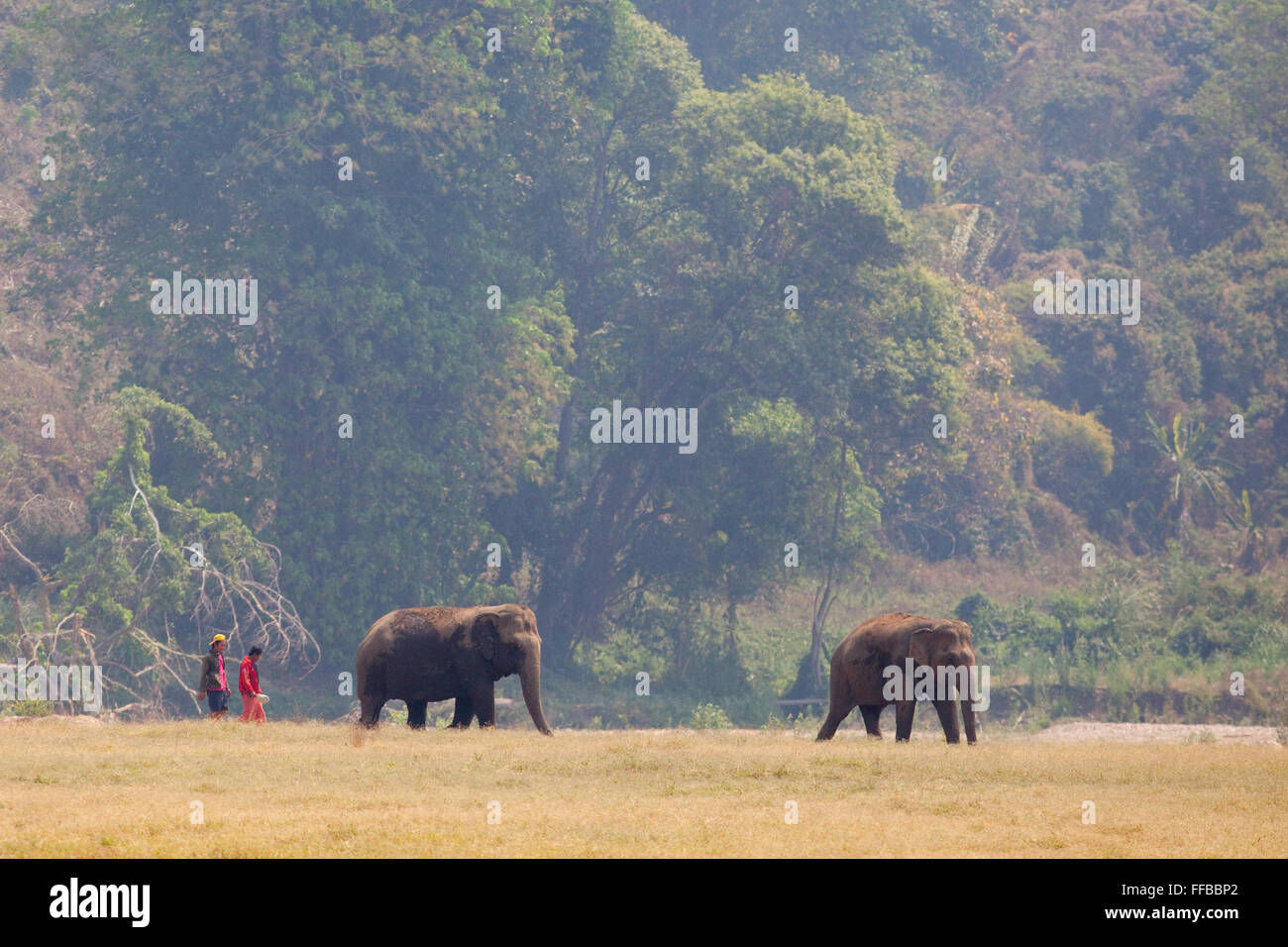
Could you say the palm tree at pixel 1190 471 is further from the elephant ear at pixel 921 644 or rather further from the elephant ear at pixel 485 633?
the elephant ear at pixel 485 633

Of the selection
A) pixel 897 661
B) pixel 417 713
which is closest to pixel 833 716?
pixel 897 661

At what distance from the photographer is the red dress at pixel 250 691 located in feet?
74.4

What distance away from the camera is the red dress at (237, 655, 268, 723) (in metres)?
22.7

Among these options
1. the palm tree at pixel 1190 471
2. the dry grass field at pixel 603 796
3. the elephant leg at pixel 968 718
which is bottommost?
the dry grass field at pixel 603 796

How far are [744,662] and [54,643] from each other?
15.7m

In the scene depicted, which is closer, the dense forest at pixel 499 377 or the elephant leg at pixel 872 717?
the elephant leg at pixel 872 717

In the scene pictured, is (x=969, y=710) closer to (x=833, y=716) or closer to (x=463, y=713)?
(x=833, y=716)

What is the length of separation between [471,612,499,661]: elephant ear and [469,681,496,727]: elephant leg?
0.43m

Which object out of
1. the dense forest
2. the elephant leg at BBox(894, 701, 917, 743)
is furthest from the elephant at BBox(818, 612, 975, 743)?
the dense forest

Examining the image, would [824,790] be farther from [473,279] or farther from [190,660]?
[473,279]

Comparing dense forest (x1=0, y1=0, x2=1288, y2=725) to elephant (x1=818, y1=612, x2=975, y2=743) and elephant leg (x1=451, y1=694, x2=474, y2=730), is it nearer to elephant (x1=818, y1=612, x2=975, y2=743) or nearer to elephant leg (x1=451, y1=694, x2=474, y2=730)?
elephant leg (x1=451, y1=694, x2=474, y2=730)

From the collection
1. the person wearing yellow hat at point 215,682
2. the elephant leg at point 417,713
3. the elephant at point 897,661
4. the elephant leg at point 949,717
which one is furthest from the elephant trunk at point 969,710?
the person wearing yellow hat at point 215,682

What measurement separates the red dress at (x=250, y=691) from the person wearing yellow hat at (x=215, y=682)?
0.30 m

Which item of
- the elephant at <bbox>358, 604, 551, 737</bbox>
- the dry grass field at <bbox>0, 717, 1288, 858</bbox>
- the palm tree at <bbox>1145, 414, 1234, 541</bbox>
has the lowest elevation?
the dry grass field at <bbox>0, 717, 1288, 858</bbox>
